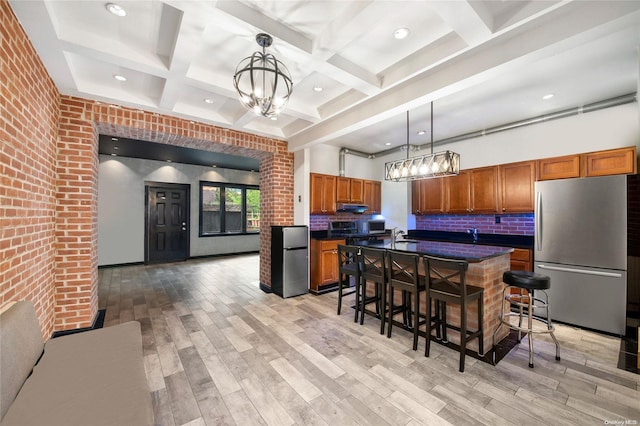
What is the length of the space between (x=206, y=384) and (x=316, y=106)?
3.36 meters

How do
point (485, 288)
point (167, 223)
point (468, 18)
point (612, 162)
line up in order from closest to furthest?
point (468, 18) → point (485, 288) → point (612, 162) → point (167, 223)

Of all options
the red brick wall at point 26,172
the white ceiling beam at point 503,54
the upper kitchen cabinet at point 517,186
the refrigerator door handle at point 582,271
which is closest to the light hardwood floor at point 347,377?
the refrigerator door handle at point 582,271

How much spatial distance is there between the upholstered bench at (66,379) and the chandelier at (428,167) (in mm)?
3361

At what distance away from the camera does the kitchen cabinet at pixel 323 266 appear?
452 cm

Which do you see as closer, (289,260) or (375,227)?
(289,260)

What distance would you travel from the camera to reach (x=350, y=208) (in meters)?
5.30

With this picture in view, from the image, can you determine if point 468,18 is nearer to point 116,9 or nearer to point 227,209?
point 116,9

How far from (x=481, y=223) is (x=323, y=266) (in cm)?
297

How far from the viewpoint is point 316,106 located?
3.58 meters

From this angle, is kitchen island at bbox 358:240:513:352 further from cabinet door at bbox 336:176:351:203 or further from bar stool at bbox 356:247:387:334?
cabinet door at bbox 336:176:351:203

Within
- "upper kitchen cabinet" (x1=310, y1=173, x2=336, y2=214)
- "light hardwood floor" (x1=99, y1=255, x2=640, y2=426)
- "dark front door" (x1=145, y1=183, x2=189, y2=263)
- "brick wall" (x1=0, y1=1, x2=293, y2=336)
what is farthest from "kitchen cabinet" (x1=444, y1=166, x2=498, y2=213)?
"dark front door" (x1=145, y1=183, x2=189, y2=263)

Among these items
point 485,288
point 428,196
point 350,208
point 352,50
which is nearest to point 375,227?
point 350,208

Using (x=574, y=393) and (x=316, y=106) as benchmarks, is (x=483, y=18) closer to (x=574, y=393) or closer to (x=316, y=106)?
(x=316, y=106)

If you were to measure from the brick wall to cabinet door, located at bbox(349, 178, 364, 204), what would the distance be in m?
1.54
